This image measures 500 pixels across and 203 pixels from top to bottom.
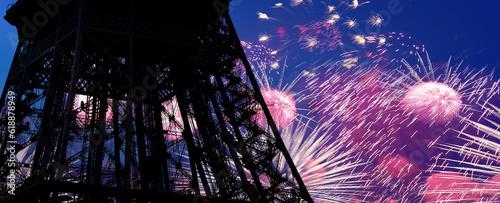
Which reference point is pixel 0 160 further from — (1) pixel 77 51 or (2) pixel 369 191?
(2) pixel 369 191

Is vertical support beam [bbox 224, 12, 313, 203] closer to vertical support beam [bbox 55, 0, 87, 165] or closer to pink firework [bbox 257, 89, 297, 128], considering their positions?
vertical support beam [bbox 55, 0, 87, 165]

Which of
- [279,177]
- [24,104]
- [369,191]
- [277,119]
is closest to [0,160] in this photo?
[24,104]

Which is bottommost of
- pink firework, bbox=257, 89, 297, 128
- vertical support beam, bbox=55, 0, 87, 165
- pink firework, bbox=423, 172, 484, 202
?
pink firework, bbox=423, 172, 484, 202

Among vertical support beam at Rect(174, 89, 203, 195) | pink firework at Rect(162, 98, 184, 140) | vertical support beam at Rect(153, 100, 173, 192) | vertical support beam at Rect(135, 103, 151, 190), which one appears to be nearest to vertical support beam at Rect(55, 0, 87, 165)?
vertical support beam at Rect(135, 103, 151, 190)

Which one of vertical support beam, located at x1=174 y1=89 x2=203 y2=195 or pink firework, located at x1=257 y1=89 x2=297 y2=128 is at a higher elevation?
pink firework, located at x1=257 y1=89 x2=297 y2=128

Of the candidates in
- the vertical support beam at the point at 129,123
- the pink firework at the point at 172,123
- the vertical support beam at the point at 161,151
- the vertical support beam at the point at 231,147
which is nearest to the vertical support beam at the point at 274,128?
the vertical support beam at the point at 231,147

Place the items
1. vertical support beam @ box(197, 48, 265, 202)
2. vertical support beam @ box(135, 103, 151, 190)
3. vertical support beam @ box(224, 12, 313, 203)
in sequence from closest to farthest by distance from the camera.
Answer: vertical support beam @ box(197, 48, 265, 202) < vertical support beam @ box(224, 12, 313, 203) < vertical support beam @ box(135, 103, 151, 190)

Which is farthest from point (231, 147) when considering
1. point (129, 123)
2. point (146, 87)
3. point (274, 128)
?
point (146, 87)
